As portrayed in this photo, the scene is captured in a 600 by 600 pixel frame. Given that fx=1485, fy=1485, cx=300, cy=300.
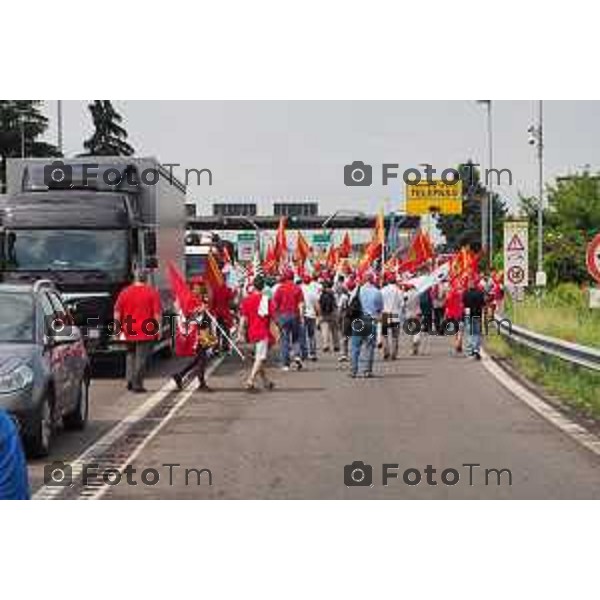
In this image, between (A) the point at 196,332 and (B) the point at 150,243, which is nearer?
(A) the point at 196,332

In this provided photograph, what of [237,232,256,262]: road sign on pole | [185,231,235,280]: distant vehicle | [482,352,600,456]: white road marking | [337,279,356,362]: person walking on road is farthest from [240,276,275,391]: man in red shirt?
[237,232,256,262]: road sign on pole

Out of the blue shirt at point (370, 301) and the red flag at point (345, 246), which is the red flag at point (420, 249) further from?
the blue shirt at point (370, 301)

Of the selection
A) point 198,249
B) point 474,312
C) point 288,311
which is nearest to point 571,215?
point 198,249

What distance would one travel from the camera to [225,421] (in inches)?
667

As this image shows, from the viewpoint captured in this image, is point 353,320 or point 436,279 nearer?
point 353,320

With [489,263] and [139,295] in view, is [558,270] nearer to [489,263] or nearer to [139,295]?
[489,263]

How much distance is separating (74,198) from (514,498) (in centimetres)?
1419

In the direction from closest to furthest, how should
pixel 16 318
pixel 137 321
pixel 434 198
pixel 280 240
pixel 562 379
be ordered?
pixel 16 318 → pixel 137 321 → pixel 562 379 → pixel 434 198 → pixel 280 240

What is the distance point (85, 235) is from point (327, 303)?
26.2 ft

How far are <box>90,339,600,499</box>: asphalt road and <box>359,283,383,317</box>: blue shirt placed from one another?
4.84 ft

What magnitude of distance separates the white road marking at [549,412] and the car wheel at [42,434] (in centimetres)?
509

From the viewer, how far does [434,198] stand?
34219 millimetres

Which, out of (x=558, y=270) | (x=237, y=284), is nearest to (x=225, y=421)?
(x=237, y=284)

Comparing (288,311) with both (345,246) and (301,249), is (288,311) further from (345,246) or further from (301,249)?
(345,246)
